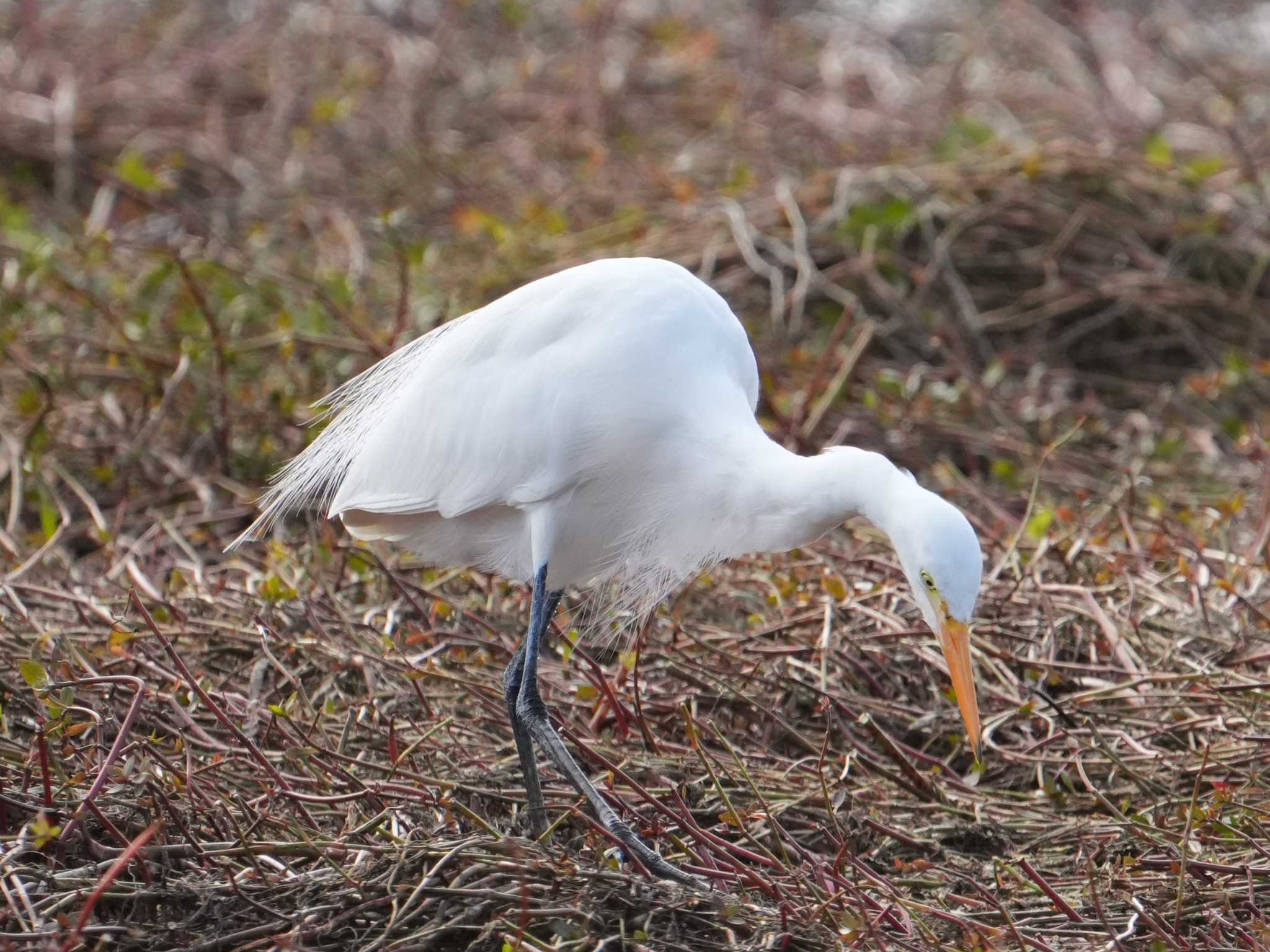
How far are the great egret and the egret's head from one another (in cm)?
18

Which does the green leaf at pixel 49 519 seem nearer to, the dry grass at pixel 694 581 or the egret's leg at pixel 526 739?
the dry grass at pixel 694 581

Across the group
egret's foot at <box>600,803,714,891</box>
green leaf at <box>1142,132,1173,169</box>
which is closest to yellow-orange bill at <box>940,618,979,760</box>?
A: egret's foot at <box>600,803,714,891</box>

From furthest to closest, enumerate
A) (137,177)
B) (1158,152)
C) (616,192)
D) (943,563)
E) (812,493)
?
(616,192)
(1158,152)
(137,177)
(812,493)
(943,563)

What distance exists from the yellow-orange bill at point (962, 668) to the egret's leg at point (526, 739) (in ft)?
2.48

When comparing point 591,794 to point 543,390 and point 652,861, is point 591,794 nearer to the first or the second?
point 652,861

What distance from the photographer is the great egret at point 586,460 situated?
8.31 feet

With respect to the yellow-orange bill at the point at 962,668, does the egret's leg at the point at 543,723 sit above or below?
below

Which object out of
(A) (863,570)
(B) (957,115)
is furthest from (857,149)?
(A) (863,570)

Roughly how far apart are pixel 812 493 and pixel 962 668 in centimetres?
35

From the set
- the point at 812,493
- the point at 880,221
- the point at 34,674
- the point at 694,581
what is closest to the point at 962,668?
the point at 812,493

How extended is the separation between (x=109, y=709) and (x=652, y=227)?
11.6ft

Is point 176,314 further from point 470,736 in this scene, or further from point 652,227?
point 470,736

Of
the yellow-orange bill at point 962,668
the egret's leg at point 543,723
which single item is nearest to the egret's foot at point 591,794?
the egret's leg at point 543,723

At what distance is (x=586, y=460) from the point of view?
8.79 ft
